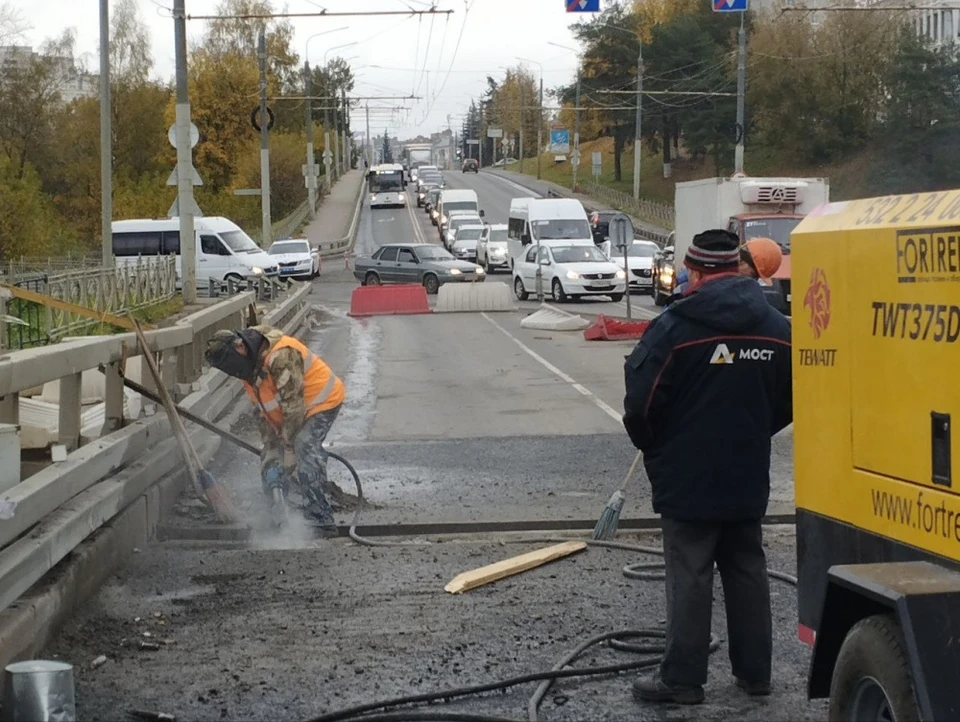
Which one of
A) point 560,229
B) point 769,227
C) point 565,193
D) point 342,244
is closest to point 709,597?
point 769,227

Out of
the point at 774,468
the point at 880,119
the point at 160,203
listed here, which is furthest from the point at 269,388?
the point at 160,203

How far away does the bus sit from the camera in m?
91.9

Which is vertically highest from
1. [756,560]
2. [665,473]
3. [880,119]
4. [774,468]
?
[880,119]

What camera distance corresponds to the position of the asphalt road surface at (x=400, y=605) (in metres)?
5.37

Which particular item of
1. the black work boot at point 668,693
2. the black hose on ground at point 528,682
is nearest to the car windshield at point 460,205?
the black hose on ground at point 528,682

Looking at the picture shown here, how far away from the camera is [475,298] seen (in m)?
33.7

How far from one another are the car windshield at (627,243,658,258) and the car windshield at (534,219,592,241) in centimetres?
166

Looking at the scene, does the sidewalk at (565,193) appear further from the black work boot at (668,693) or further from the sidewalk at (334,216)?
the black work boot at (668,693)

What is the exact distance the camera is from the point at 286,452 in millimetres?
8562

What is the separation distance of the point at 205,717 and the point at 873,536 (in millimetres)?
2609

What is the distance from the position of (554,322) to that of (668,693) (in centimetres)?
2234

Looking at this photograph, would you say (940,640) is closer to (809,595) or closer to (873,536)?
(873,536)

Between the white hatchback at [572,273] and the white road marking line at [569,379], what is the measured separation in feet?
26.9

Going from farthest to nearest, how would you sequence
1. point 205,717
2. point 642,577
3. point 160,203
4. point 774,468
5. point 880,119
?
point 160,203 → point 880,119 → point 774,468 → point 642,577 → point 205,717
